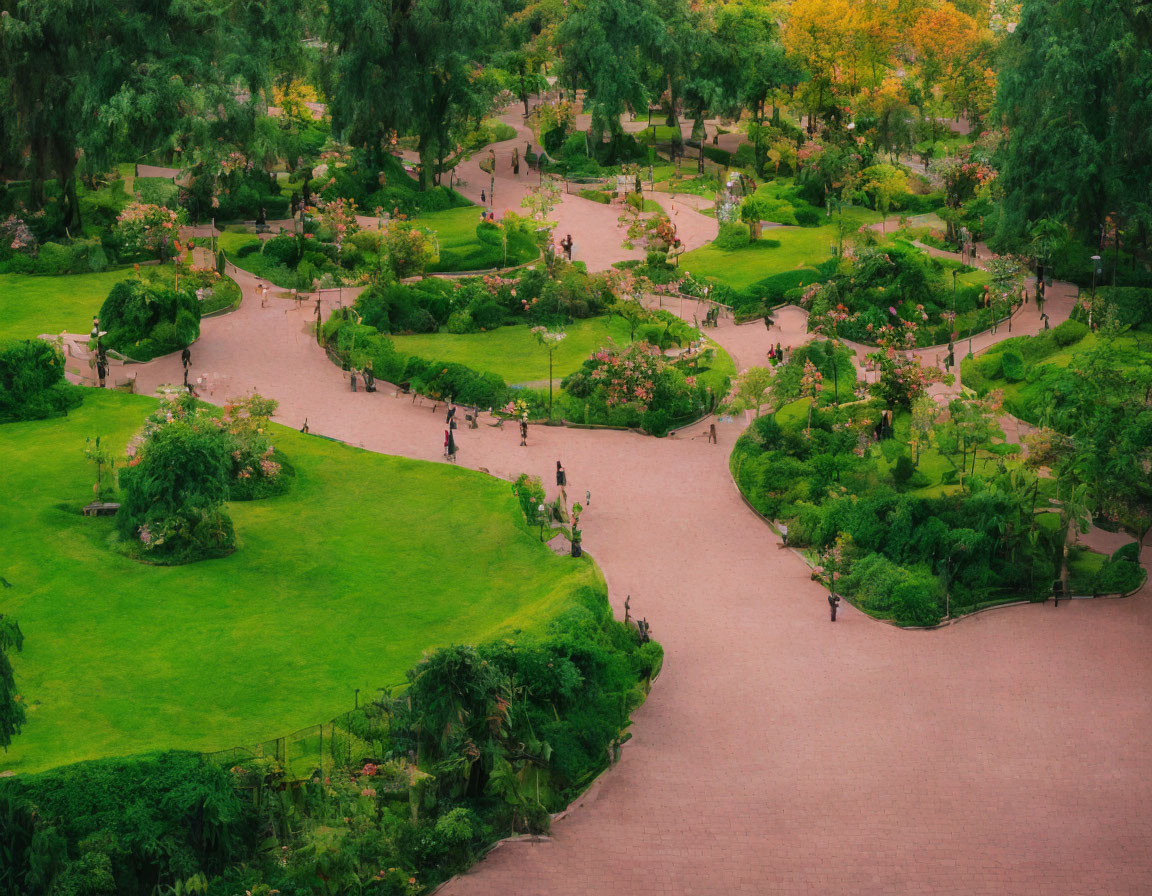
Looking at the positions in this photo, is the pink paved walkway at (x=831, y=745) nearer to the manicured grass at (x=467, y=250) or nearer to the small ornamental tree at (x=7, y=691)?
the small ornamental tree at (x=7, y=691)

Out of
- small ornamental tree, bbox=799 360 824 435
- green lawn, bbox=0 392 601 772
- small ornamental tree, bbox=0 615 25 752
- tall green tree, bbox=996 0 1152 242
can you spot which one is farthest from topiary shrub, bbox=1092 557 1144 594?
small ornamental tree, bbox=0 615 25 752

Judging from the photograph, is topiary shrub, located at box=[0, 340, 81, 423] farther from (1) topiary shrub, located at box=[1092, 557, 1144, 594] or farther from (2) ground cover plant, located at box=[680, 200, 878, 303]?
(1) topiary shrub, located at box=[1092, 557, 1144, 594]

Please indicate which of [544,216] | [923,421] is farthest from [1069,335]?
[544,216]

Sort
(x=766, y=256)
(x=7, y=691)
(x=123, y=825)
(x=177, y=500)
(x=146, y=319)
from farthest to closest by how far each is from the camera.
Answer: (x=766, y=256) < (x=146, y=319) < (x=177, y=500) < (x=123, y=825) < (x=7, y=691)

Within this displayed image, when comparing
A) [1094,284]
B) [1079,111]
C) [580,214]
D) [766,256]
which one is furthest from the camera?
[580,214]

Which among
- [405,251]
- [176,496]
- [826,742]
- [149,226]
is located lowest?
[826,742]

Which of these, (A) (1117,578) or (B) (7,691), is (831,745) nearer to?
(A) (1117,578)
